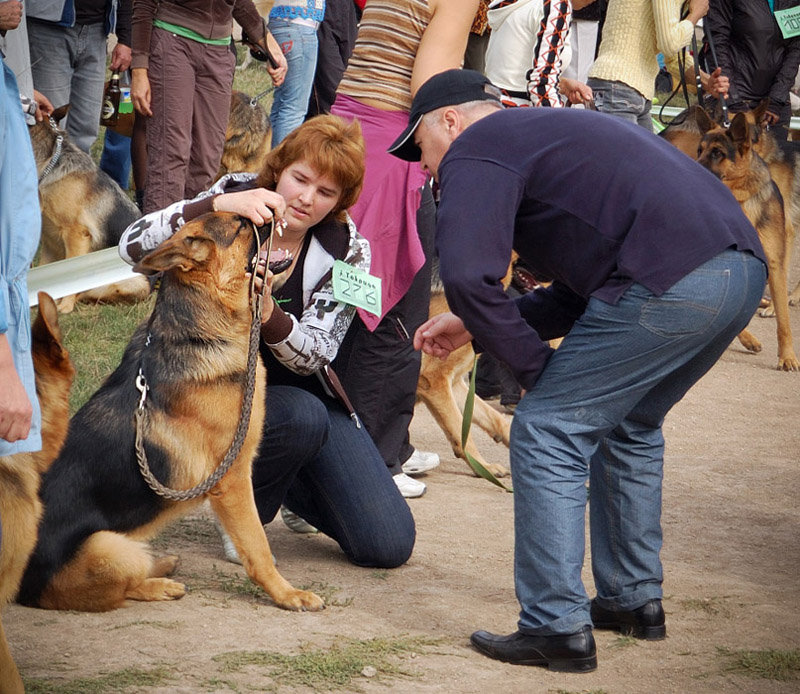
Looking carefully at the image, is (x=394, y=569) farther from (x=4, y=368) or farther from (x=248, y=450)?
(x=4, y=368)

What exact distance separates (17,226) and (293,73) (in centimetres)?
574

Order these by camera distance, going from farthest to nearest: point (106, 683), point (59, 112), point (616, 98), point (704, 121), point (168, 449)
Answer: point (704, 121), point (616, 98), point (59, 112), point (168, 449), point (106, 683)

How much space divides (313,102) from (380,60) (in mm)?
4541

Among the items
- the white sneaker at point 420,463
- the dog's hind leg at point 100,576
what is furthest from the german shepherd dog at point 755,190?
the dog's hind leg at point 100,576

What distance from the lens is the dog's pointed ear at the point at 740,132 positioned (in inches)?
293

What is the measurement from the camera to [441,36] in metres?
4.23

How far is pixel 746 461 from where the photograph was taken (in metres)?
5.56

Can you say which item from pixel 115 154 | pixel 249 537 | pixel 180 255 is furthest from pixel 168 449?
pixel 115 154

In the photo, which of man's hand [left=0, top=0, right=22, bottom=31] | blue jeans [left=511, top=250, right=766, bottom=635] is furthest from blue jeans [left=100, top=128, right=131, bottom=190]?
blue jeans [left=511, top=250, right=766, bottom=635]

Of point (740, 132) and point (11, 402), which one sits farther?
point (740, 132)

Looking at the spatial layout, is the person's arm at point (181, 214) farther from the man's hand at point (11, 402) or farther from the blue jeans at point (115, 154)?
the blue jeans at point (115, 154)

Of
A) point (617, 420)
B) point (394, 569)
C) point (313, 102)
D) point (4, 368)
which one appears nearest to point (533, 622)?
point (617, 420)

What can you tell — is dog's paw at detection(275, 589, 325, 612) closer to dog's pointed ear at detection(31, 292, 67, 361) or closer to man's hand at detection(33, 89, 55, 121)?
dog's pointed ear at detection(31, 292, 67, 361)

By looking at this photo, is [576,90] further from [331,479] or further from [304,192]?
[331,479]
